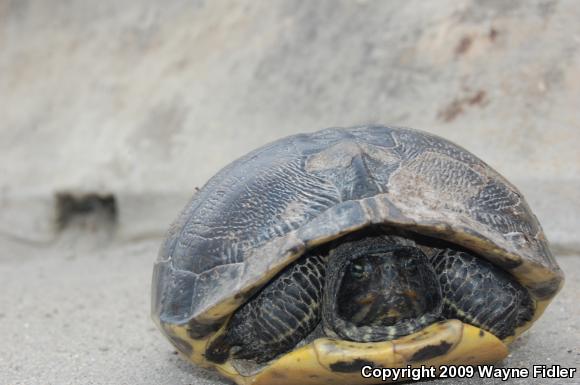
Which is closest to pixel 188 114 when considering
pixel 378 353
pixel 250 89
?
pixel 250 89

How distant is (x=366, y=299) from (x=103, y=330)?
1.79 meters

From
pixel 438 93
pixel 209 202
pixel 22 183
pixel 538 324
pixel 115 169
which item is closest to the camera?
pixel 209 202

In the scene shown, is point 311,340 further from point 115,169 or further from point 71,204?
point 71,204

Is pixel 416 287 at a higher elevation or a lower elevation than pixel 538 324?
higher

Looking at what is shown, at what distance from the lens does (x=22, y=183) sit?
6.76 metres

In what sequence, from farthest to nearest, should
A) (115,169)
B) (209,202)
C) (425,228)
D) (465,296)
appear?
(115,169) → (209,202) → (465,296) → (425,228)

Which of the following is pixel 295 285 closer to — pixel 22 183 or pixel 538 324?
pixel 538 324

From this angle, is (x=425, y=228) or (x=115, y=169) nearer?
(x=425, y=228)

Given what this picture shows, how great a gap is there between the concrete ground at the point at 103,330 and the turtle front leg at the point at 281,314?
442 mm

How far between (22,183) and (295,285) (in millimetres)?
5324

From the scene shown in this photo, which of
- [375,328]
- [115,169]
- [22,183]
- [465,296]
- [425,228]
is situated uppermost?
[425,228]

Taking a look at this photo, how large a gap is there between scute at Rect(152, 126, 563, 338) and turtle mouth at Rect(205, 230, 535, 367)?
9 centimetres

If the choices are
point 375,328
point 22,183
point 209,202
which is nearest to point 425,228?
point 375,328

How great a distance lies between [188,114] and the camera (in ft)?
20.4
